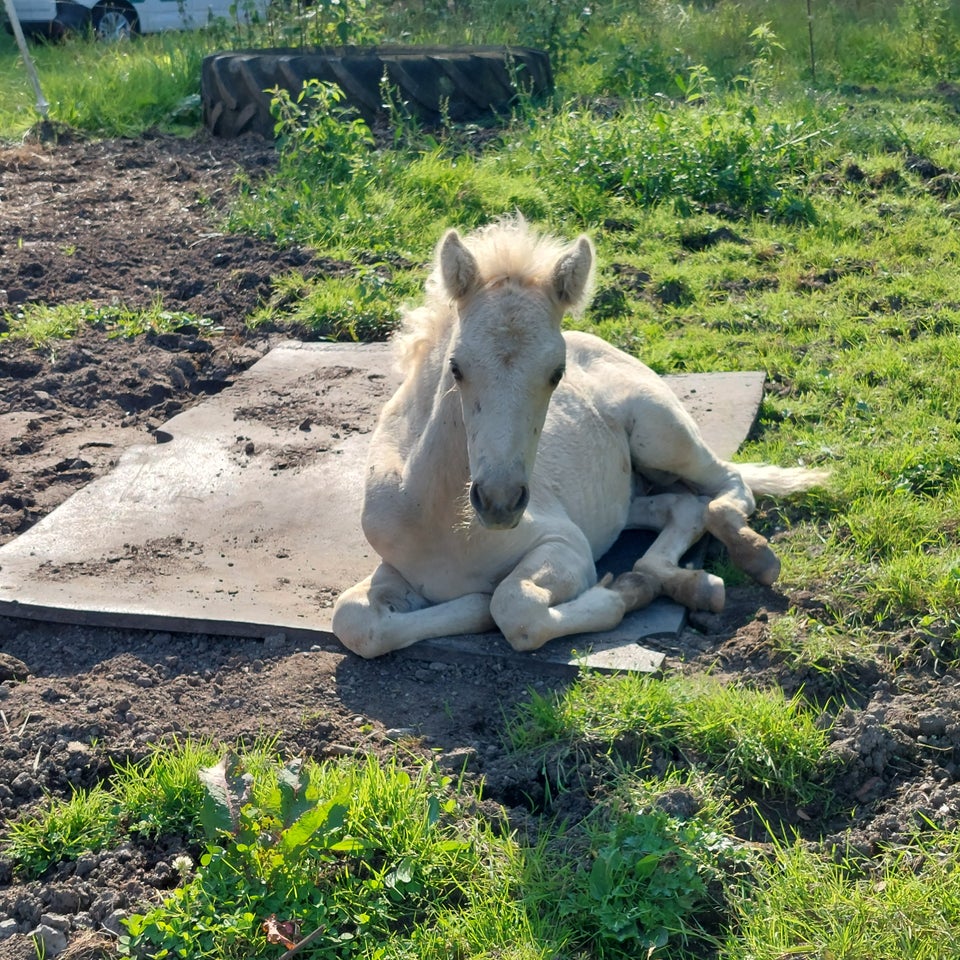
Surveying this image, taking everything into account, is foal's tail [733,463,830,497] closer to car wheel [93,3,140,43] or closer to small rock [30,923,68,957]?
small rock [30,923,68,957]

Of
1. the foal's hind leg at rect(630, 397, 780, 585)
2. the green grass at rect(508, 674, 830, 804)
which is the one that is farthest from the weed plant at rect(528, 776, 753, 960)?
the foal's hind leg at rect(630, 397, 780, 585)

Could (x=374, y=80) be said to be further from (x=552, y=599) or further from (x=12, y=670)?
(x=12, y=670)

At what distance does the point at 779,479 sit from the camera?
5.80m

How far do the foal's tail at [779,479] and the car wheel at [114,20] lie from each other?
15774 mm

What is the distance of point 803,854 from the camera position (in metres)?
3.51

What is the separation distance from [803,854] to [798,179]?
7.62 metres

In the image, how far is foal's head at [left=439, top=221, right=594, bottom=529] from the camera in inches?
156

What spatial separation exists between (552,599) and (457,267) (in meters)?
1.37

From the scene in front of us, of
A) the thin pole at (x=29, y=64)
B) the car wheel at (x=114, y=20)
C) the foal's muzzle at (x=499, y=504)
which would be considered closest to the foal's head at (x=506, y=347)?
the foal's muzzle at (x=499, y=504)

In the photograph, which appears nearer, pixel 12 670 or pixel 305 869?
pixel 305 869

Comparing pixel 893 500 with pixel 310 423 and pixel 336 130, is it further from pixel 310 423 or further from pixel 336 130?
pixel 336 130

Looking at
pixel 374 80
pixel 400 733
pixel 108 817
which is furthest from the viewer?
pixel 374 80

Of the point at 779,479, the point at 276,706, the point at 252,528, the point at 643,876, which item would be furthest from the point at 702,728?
the point at 252,528

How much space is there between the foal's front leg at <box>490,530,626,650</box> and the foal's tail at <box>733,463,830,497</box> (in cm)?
112
